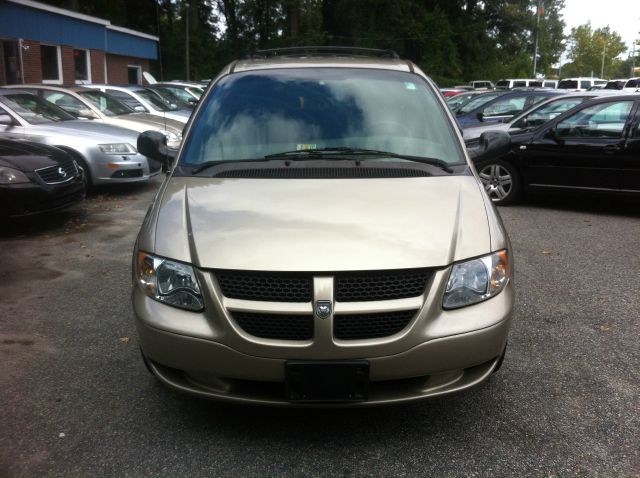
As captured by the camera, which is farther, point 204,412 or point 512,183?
point 512,183

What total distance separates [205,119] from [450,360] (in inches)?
84.0

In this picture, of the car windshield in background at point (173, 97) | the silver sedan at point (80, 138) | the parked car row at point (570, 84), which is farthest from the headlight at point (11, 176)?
the parked car row at point (570, 84)

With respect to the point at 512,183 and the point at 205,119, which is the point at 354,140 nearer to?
the point at 205,119

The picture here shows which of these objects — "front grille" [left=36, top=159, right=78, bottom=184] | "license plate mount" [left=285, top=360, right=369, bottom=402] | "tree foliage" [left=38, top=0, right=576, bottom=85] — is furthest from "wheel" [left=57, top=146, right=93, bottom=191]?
"tree foliage" [left=38, top=0, right=576, bottom=85]

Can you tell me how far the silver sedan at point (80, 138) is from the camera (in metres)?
8.99

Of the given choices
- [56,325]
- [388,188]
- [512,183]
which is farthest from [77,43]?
[388,188]

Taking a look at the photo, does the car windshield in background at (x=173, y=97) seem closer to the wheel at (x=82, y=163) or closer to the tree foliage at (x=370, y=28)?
the wheel at (x=82, y=163)

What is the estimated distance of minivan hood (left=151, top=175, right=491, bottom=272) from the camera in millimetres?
2707

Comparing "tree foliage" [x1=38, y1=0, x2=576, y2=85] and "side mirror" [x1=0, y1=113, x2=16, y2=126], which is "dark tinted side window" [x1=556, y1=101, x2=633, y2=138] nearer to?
"side mirror" [x1=0, y1=113, x2=16, y2=126]

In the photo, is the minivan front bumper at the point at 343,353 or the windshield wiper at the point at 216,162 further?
the windshield wiper at the point at 216,162

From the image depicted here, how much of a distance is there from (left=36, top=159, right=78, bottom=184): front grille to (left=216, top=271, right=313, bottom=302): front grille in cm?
527

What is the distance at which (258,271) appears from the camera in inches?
105

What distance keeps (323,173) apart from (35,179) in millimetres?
4833

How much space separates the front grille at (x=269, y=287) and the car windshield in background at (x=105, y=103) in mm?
9928
